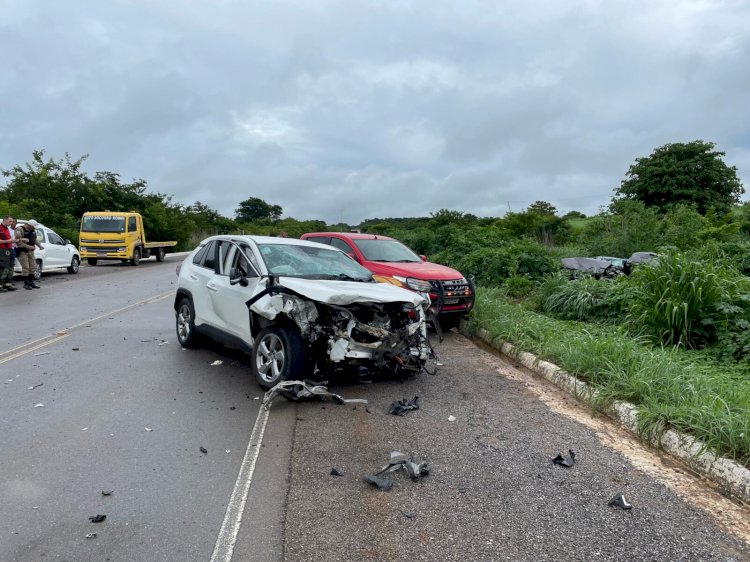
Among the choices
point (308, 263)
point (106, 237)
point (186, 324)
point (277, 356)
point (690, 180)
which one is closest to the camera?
point (277, 356)

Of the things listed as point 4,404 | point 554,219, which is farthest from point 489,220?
point 4,404

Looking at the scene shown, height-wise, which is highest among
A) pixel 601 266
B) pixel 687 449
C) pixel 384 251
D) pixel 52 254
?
pixel 384 251

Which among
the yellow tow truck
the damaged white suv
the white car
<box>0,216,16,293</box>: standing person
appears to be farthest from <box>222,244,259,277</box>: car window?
the yellow tow truck

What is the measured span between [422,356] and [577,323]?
158 inches

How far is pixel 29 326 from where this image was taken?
30.8 ft

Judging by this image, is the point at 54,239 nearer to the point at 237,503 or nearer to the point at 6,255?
the point at 6,255

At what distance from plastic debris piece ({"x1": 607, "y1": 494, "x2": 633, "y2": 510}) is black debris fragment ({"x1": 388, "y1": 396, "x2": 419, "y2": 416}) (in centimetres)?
210

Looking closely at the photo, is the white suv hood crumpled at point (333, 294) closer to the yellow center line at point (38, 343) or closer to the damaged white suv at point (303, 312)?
the damaged white suv at point (303, 312)

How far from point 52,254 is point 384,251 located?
48.9 feet

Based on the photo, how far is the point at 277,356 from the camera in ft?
18.7

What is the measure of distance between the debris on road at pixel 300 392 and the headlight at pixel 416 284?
3.74 m

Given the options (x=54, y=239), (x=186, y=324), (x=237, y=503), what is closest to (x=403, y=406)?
(x=237, y=503)

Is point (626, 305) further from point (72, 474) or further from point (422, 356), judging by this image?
point (72, 474)

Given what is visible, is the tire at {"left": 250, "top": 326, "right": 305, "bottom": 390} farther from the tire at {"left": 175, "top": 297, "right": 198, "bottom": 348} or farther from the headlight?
the headlight
